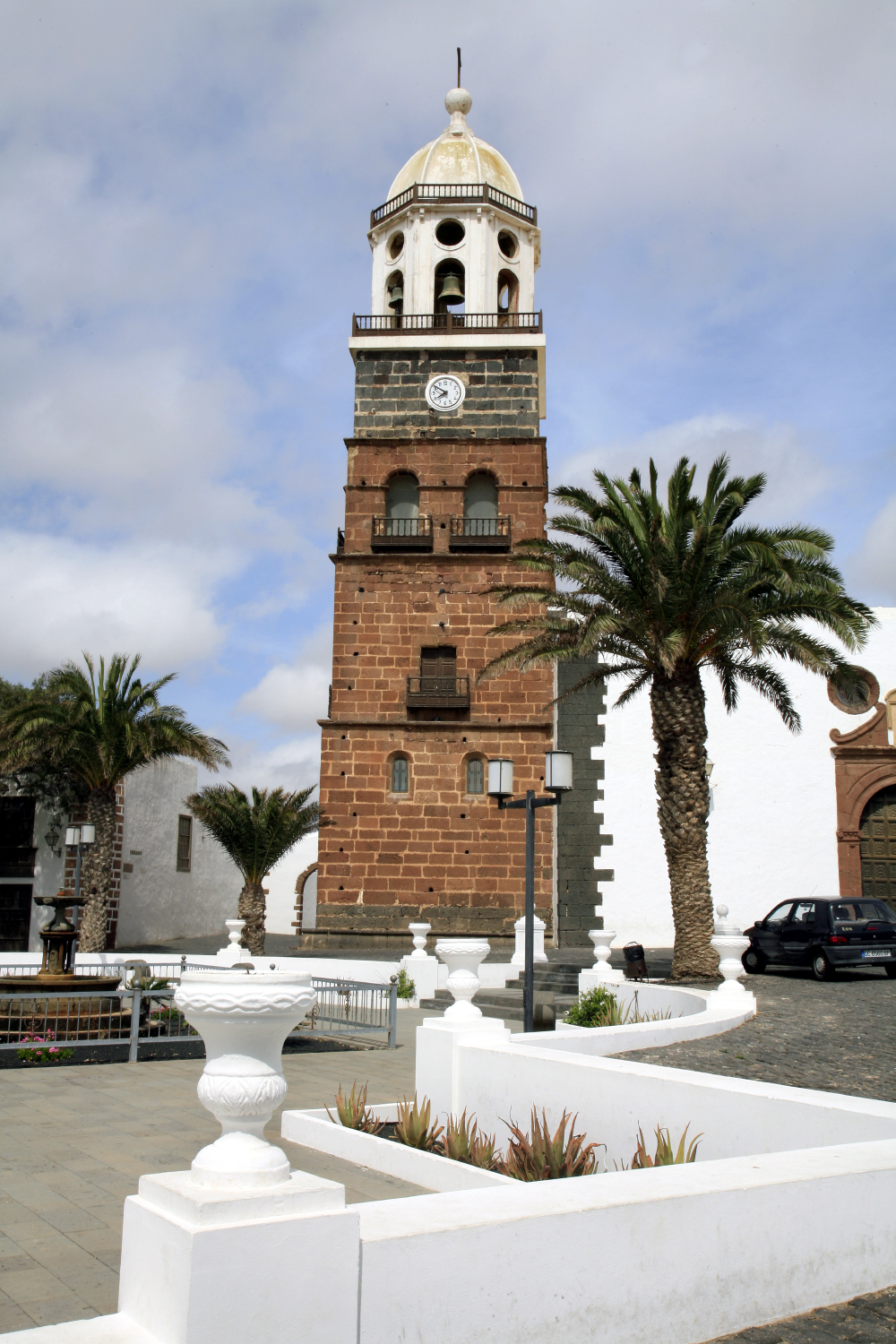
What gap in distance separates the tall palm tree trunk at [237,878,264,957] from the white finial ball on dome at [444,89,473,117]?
2073 cm

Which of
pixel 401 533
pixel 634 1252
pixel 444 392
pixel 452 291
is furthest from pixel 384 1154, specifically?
pixel 452 291

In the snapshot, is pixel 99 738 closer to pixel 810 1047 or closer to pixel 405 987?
pixel 405 987

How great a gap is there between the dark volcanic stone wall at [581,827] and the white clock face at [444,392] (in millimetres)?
7067

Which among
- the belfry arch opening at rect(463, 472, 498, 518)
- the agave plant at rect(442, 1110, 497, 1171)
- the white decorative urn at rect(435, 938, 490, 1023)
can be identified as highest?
the belfry arch opening at rect(463, 472, 498, 518)

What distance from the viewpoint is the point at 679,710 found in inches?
581

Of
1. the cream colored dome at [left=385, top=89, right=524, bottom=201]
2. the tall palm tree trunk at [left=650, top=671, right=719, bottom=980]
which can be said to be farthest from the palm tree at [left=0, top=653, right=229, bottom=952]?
the cream colored dome at [left=385, top=89, right=524, bottom=201]

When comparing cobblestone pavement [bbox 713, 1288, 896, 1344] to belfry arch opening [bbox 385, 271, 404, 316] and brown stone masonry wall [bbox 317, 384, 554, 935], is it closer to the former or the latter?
Result: brown stone masonry wall [bbox 317, 384, 554, 935]

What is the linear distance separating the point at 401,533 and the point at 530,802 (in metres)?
14.8

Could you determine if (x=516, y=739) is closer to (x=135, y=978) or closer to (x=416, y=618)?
(x=416, y=618)

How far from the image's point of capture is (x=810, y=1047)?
9445 mm

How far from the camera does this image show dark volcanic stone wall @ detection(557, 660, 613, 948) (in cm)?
2223

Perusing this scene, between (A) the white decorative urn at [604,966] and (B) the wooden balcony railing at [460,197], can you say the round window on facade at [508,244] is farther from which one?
(A) the white decorative urn at [604,966]

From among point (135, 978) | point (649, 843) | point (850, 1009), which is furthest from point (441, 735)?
point (850, 1009)

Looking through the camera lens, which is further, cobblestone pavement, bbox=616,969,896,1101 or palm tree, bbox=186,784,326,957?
palm tree, bbox=186,784,326,957
